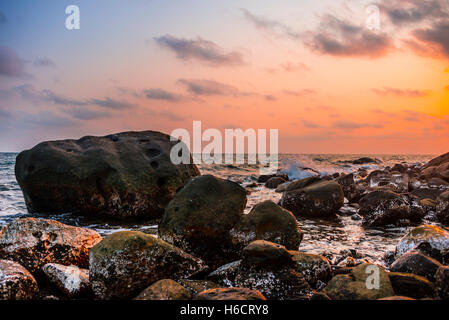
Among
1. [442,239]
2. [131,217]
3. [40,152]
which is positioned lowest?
[131,217]

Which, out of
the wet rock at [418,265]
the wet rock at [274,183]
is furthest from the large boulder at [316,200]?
the wet rock at [274,183]

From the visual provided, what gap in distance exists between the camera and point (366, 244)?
6.81 metres

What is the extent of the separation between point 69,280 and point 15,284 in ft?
1.89

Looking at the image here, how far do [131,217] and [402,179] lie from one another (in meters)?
10.5

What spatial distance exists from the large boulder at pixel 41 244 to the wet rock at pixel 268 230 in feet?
7.76

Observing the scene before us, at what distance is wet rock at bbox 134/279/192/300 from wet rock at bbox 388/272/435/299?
227 cm

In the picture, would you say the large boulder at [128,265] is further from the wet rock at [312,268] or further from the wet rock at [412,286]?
the wet rock at [412,286]

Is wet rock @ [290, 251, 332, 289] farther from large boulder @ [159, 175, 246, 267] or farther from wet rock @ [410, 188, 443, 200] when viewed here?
wet rock @ [410, 188, 443, 200]

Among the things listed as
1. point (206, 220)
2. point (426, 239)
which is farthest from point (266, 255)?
point (426, 239)

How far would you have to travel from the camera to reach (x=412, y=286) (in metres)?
3.73

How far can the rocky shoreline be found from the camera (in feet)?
12.6

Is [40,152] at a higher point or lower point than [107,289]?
higher
